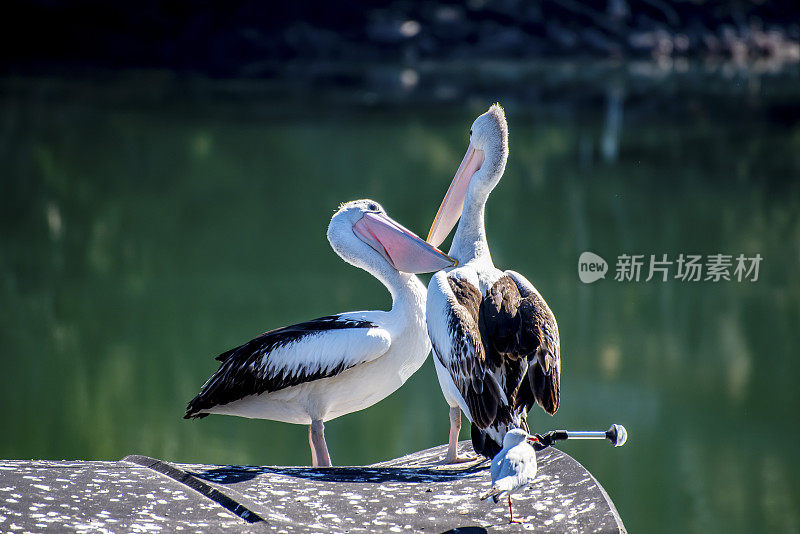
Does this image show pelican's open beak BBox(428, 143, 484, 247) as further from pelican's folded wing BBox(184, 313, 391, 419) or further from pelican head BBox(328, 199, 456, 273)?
pelican's folded wing BBox(184, 313, 391, 419)

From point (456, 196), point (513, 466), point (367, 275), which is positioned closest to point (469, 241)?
point (456, 196)

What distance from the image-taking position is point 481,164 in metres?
4.49

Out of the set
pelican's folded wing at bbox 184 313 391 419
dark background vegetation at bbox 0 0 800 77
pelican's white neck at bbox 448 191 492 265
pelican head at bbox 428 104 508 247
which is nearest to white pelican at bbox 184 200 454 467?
pelican's folded wing at bbox 184 313 391 419

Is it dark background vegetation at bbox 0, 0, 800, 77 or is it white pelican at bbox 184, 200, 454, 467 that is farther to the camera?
dark background vegetation at bbox 0, 0, 800, 77

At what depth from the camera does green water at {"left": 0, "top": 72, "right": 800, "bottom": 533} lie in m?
7.02

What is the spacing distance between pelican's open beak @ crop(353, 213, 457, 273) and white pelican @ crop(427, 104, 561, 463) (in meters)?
0.08

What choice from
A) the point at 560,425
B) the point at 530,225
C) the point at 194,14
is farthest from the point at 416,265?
the point at 194,14

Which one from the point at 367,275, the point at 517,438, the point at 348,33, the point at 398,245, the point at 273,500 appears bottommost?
the point at 273,500

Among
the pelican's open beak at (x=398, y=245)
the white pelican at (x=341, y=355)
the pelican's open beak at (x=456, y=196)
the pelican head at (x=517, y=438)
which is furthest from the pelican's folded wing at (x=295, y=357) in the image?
the pelican head at (x=517, y=438)

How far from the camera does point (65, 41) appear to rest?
2083cm

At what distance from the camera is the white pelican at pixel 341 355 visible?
3830 millimetres

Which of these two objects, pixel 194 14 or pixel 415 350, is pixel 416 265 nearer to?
pixel 415 350

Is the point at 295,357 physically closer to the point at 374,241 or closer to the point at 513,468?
the point at 374,241

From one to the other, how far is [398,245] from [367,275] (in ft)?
19.3
